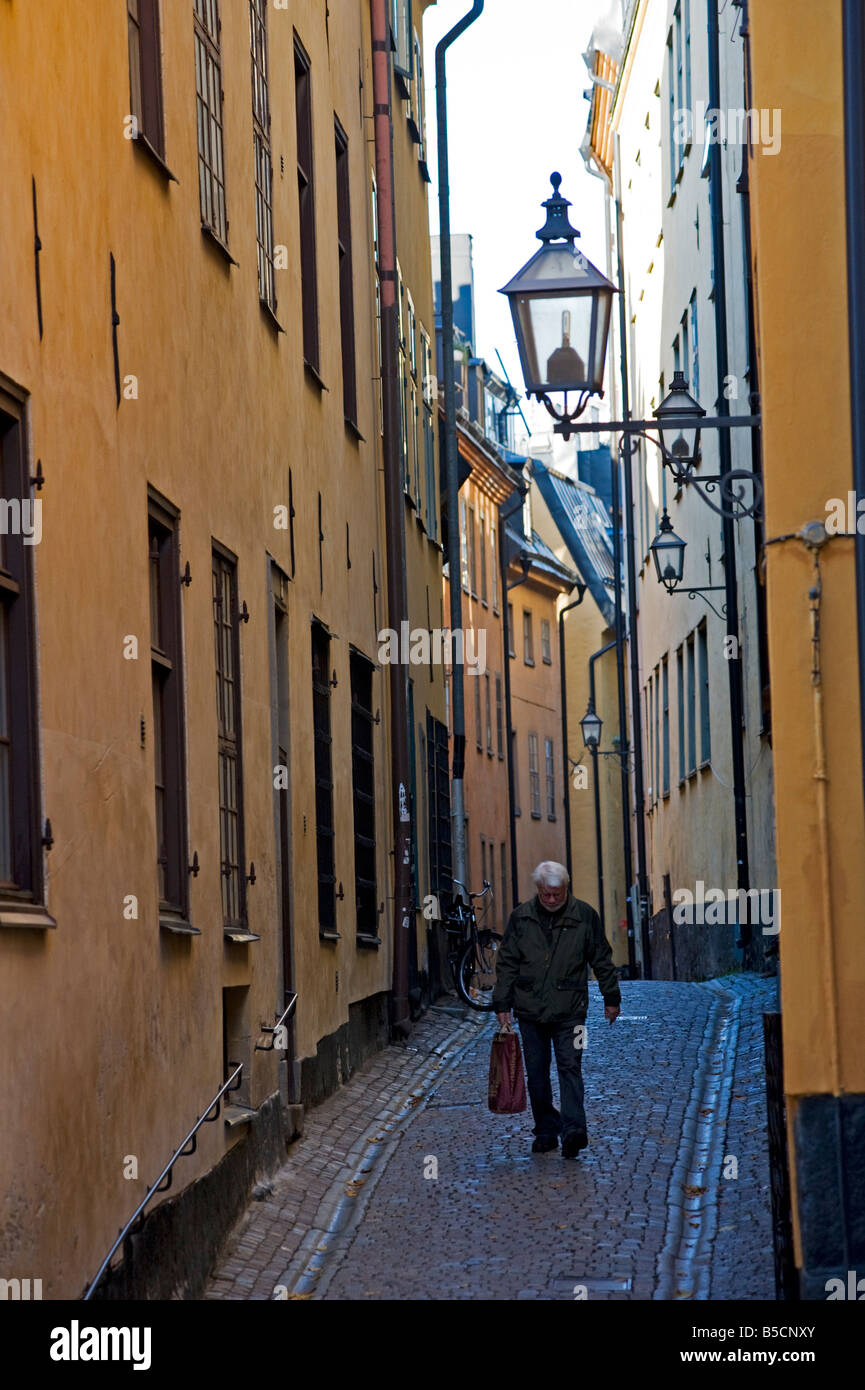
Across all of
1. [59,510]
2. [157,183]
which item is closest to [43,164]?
[59,510]

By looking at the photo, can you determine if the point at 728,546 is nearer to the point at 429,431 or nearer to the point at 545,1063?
the point at 429,431

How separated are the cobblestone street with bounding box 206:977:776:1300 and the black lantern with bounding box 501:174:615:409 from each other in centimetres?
396

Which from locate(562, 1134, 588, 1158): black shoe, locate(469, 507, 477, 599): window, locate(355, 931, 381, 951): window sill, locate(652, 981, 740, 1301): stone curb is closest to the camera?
locate(652, 981, 740, 1301): stone curb

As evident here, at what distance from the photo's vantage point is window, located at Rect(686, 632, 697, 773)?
27.9m

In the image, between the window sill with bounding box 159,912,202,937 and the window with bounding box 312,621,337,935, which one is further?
the window with bounding box 312,621,337,935

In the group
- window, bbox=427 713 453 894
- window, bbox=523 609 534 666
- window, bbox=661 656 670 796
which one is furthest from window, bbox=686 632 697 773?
window, bbox=523 609 534 666

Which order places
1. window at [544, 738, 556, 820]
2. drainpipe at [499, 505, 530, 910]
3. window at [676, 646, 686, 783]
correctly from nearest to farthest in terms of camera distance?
1. window at [676, 646, 686, 783]
2. drainpipe at [499, 505, 530, 910]
3. window at [544, 738, 556, 820]

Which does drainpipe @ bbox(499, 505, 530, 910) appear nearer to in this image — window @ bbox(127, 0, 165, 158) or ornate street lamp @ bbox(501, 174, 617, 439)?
ornate street lamp @ bbox(501, 174, 617, 439)

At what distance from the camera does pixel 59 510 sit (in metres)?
6.96

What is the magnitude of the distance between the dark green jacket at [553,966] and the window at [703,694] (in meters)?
14.4

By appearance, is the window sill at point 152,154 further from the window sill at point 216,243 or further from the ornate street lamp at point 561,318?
the ornate street lamp at point 561,318
